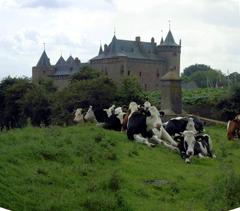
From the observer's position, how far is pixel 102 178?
9.27m

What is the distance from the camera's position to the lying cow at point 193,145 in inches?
533

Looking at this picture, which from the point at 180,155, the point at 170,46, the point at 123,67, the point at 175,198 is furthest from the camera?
the point at 170,46

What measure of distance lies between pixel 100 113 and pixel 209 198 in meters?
12.1

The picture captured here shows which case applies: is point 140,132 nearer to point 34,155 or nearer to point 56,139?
point 56,139

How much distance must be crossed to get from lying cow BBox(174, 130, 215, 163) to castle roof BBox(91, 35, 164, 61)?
85917 mm

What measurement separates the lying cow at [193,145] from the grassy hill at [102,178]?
0.41 metres

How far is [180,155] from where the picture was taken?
13602 millimetres

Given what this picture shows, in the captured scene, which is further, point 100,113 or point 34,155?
point 100,113

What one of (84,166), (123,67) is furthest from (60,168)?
(123,67)

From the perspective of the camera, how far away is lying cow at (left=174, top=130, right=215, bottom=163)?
13531 millimetres

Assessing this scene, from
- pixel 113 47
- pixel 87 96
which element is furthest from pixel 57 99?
pixel 113 47

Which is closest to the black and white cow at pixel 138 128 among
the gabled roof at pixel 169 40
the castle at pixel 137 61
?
the castle at pixel 137 61

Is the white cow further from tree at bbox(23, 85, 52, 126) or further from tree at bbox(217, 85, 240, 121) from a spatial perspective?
tree at bbox(23, 85, 52, 126)

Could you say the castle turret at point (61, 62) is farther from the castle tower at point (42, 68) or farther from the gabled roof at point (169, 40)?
the gabled roof at point (169, 40)
